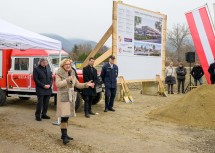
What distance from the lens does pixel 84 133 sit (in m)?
7.57

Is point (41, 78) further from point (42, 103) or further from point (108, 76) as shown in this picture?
point (108, 76)

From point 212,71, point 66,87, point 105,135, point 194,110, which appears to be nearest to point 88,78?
point 105,135

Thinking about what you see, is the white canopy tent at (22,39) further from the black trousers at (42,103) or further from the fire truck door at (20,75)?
the fire truck door at (20,75)

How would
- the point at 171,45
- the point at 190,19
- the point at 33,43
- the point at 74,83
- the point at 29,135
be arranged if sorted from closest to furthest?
1. the point at 74,83
2. the point at 29,135
3. the point at 33,43
4. the point at 190,19
5. the point at 171,45

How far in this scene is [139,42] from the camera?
14445 mm

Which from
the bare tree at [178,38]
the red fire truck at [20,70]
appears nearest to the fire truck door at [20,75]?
the red fire truck at [20,70]

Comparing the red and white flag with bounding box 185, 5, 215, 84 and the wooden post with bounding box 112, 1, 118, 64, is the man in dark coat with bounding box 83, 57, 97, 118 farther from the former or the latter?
the red and white flag with bounding box 185, 5, 215, 84

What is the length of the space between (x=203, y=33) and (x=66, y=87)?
8.40m

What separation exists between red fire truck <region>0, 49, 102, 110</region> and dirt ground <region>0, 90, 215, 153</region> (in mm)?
1310

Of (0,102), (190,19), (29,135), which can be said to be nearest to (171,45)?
(190,19)

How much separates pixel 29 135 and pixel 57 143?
3.17 ft

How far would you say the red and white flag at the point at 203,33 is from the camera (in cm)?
1301

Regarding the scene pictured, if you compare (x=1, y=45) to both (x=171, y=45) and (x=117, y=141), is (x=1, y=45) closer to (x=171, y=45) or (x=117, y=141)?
(x=117, y=141)

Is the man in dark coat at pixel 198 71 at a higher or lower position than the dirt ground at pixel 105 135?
higher
